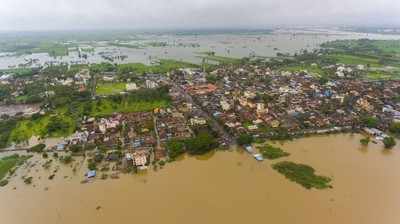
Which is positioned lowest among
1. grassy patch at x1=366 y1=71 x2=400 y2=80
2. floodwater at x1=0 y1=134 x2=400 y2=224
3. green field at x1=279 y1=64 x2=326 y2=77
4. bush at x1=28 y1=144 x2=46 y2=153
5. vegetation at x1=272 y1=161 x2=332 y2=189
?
floodwater at x1=0 y1=134 x2=400 y2=224

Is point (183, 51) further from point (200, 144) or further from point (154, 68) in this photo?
point (200, 144)

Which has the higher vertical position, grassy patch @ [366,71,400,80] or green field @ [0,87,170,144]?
grassy patch @ [366,71,400,80]

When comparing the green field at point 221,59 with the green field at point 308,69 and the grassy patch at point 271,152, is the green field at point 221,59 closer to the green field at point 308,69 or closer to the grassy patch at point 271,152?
the green field at point 308,69

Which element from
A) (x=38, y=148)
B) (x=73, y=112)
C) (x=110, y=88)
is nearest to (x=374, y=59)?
(x=110, y=88)

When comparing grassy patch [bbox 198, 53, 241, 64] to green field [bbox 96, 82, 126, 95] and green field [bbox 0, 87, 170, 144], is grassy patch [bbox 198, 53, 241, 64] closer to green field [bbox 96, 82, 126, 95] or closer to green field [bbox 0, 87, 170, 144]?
green field [bbox 96, 82, 126, 95]

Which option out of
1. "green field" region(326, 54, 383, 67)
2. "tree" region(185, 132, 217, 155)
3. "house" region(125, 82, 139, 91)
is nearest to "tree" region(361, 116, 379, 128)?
"tree" region(185, 132, 217, 155)

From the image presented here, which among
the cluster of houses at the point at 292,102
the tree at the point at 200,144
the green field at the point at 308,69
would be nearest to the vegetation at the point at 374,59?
the green field at the point at 308,69
